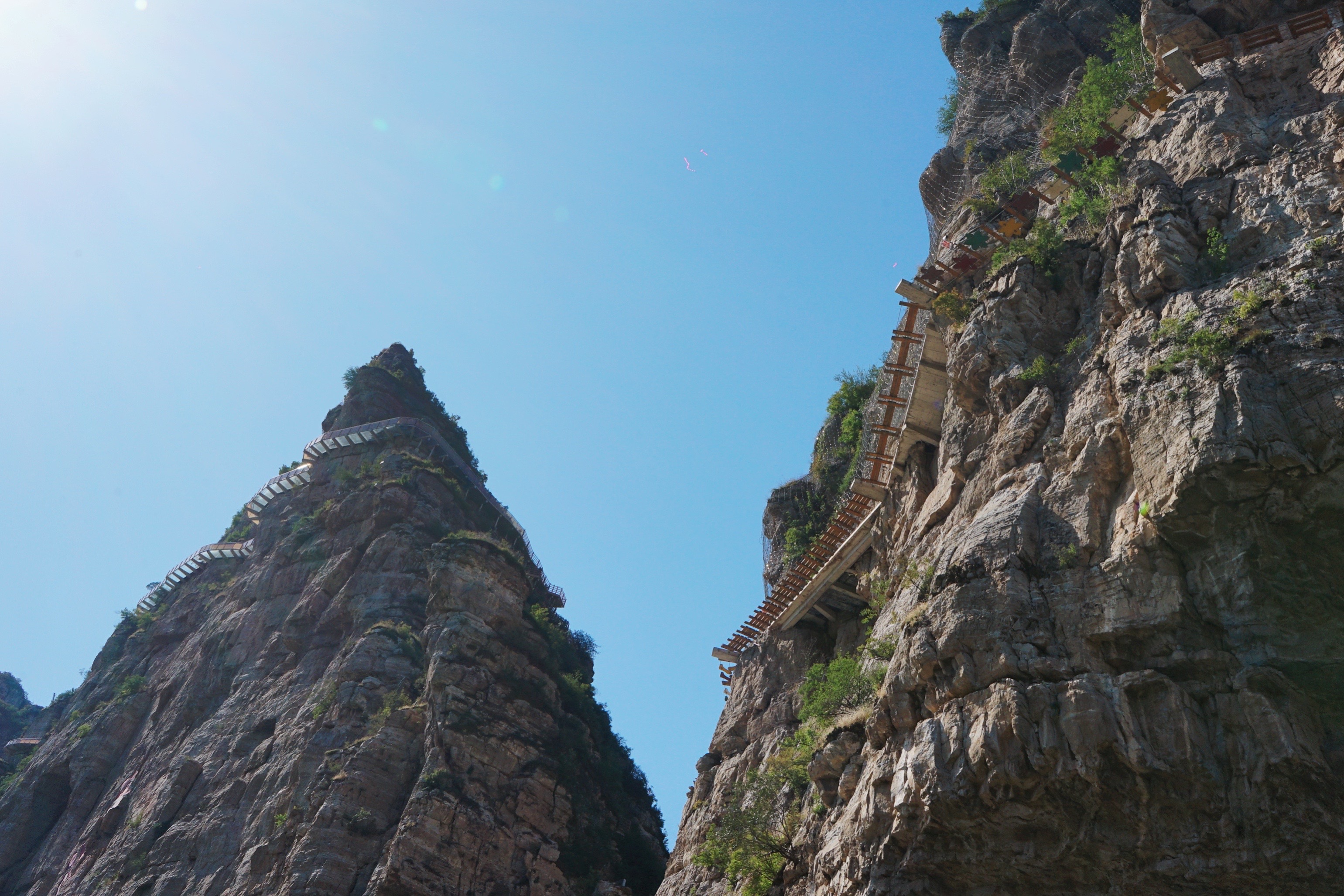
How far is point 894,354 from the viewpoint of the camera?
1170 inches

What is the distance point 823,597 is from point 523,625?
1564 centimetres

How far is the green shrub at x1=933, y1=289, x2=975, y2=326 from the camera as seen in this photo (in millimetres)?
23406

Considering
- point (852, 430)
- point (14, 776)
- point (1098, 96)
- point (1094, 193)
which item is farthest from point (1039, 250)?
point (14, 776)

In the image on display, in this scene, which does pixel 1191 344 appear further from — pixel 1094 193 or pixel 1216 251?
pixel 1094 193

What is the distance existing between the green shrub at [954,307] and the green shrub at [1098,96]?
14.2 ft

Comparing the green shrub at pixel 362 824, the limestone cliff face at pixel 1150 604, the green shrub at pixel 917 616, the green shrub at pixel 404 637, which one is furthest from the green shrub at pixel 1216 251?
the green shrub at pixel 404 637

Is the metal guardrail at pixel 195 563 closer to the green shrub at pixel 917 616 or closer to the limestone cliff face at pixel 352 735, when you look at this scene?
the limestone cliff face at pixel 352 735

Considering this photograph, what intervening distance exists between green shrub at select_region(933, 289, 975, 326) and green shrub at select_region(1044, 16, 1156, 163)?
432 centimetres

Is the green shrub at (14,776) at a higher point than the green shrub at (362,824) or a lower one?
→ higher

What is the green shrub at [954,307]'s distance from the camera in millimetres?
23406

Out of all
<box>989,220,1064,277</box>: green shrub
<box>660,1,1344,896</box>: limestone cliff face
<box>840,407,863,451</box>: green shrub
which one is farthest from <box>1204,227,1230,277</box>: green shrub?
<box>840,407,863,451</box>: green shrub

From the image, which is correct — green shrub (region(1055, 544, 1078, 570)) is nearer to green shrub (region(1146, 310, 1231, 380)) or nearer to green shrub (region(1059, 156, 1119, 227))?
green shrub (region(1146, 310, 1231, 380))

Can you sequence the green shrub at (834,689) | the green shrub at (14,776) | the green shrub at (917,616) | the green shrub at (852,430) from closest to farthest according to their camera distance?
the green shrub at (917,616) → the green shrub at (834,689) → the green shrub at (852,430) → the green shrub at (14,776)

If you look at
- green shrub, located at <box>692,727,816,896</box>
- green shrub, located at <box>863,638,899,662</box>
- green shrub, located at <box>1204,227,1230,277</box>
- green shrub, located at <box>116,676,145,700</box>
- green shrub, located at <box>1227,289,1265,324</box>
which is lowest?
green shrub, located at <box>692,727,816,896</box>
